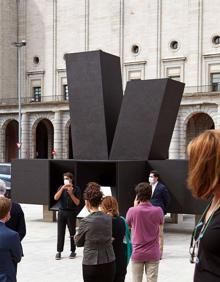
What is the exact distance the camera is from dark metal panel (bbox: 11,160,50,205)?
15023 millimetres

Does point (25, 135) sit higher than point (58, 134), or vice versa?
point (58, 134)

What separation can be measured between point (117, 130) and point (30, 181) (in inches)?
120

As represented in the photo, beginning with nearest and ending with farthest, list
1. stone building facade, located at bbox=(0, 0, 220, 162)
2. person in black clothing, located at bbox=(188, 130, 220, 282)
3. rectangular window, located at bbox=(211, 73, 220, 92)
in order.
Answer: person in black clothing, located at bbox=(188, 130, 220, 282) < rectangular window, located at bbox=(211, 73, 220, 92) < stone building facade, located at bbox=(0, 0, 220, 162)

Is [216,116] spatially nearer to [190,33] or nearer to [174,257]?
[190,33]

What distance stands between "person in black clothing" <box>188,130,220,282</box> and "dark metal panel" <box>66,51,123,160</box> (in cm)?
1156

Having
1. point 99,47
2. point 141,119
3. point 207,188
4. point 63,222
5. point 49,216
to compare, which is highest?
point 99,47

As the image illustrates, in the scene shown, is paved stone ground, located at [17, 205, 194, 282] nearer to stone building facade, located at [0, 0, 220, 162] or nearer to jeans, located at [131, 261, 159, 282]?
jeans, located at [131, 261, 159, 282]

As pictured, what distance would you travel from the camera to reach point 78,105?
47.8 ft

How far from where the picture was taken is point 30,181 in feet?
50.4

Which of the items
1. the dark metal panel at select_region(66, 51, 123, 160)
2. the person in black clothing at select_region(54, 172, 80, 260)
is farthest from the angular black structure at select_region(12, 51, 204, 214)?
the person in black clothing at select_region(54, 172, 80, 260)

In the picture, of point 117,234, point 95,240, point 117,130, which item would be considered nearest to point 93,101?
point 117,130

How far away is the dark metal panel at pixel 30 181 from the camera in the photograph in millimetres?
15023

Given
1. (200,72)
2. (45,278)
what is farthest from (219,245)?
(200,72)

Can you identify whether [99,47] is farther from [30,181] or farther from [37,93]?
[30,181]
